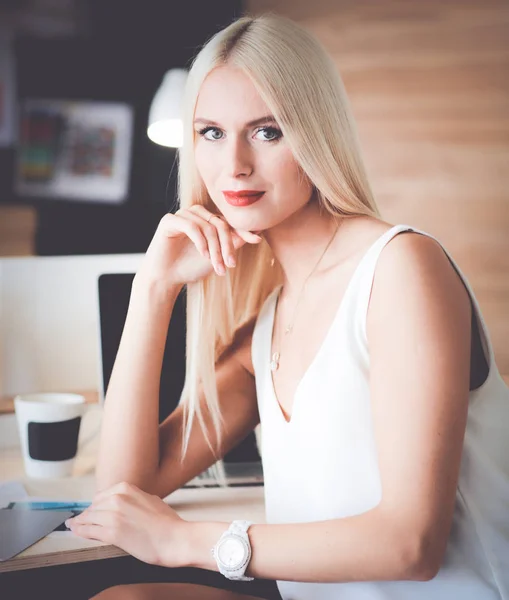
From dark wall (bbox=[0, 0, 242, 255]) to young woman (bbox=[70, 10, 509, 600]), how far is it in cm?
34

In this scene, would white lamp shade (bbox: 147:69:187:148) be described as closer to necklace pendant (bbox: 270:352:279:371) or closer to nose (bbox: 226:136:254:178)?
nose (bbox: 226:136:254:178)

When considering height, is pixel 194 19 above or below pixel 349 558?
above

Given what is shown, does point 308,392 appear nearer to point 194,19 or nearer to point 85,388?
point 85,388

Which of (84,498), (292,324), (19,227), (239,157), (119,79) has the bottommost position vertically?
(84,498)

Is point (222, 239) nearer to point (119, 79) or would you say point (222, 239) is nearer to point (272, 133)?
point (272, 133)

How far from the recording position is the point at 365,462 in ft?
2.42

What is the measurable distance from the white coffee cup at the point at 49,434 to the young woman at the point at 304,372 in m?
0.14

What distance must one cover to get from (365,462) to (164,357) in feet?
1.60

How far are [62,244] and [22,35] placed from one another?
441 mm

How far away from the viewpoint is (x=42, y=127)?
4.16 ft

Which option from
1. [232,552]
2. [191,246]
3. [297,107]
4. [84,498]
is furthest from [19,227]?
[232,552]

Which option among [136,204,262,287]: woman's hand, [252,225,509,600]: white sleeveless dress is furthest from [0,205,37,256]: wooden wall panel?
[252,225,509,600]: white sleeveless dress

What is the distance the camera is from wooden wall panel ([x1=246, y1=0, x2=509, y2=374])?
154cm

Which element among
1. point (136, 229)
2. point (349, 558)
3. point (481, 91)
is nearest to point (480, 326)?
point (349, 558)
